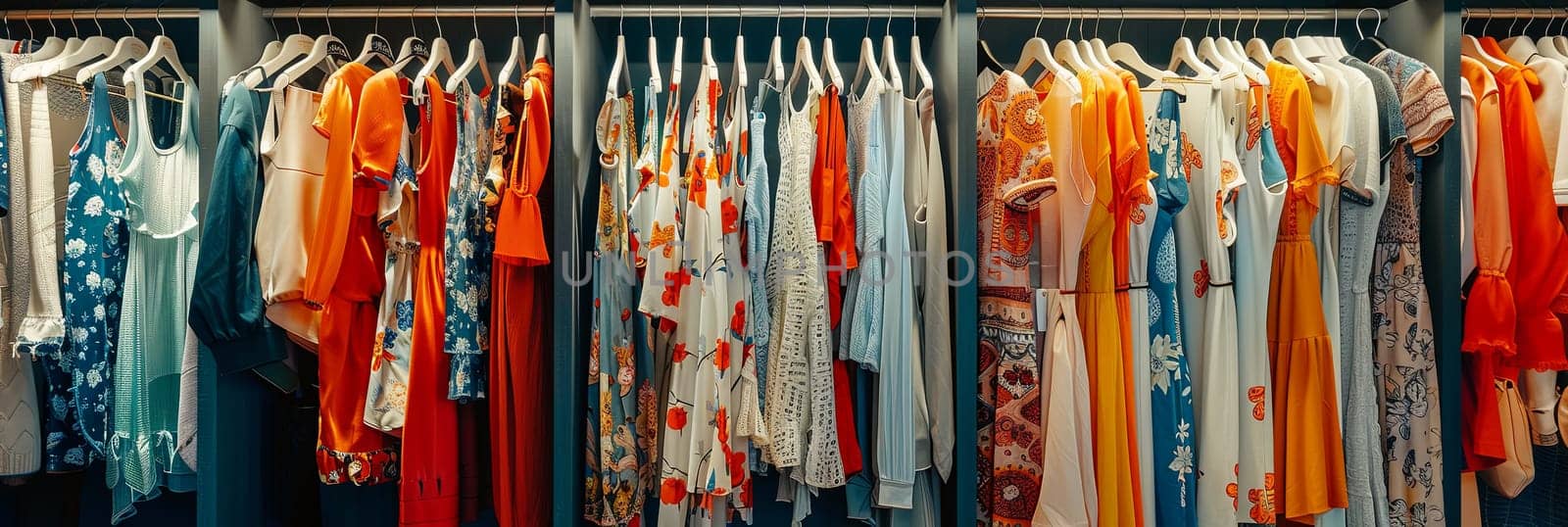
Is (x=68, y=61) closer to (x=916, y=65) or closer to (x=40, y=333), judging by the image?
(x=40, y=333)

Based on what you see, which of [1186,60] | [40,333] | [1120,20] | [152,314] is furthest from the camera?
[1120,20]

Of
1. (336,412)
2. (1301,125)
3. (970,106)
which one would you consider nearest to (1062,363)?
(970,106)

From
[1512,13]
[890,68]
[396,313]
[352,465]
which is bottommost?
[352,465]

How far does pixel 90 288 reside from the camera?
4.71 ft

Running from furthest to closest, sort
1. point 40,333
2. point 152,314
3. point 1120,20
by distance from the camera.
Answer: point 1120,20
point 152,314
point 40,333

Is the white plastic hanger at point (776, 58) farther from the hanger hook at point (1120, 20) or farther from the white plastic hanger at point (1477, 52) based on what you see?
the white plastic hanger at point (1477, 52)

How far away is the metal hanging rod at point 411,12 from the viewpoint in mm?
1611

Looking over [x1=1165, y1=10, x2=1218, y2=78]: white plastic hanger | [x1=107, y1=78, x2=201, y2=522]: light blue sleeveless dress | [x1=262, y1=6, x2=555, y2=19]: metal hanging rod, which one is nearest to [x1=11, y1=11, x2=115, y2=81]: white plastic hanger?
[x1=107, y1=78, x2=201, y2=522]: light blue sleeveless dress

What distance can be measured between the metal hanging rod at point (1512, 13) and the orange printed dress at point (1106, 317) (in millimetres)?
1007

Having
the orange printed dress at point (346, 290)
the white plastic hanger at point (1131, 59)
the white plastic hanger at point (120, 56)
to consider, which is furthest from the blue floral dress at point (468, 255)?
the white plastic hanger at point (1131, 59)

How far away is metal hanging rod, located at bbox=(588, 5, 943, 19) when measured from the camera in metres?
1.59

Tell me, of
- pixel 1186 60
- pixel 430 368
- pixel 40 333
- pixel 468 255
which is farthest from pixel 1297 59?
pixel 40 333

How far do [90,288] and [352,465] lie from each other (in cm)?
63

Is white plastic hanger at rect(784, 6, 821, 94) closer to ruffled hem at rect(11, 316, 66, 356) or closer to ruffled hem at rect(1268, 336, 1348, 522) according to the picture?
ruffled hem at rect(1268, 336, 1348, 522)
